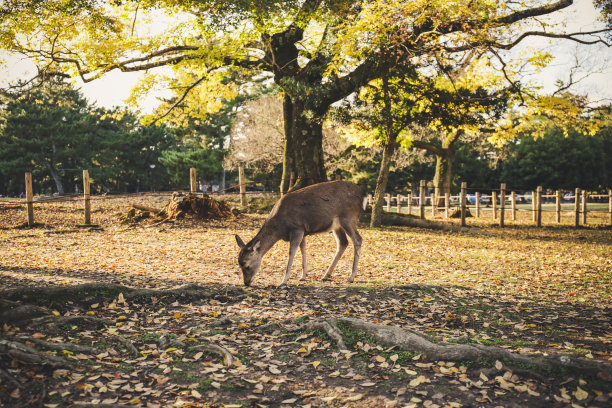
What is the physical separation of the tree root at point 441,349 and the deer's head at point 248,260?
7.97 feet

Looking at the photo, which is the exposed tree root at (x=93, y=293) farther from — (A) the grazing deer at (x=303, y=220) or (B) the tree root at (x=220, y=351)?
(B) the tree root at (x=220, y=351)

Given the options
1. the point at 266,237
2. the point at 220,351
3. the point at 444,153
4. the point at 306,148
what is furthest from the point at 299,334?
the point at 444,153

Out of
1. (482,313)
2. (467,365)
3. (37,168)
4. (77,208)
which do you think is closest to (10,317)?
(467,365)

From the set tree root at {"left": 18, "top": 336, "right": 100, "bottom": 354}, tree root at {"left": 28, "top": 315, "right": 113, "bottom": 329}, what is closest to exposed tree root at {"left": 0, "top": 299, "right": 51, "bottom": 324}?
tree root at {"left": 28, "top": 315, "right": 113, "bottom": 329}

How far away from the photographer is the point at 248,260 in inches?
299

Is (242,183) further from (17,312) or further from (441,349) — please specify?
(441,349)

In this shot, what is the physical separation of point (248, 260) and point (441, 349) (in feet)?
12.9

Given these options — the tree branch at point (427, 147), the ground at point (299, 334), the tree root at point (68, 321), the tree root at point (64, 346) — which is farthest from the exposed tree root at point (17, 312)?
the tree branch at point (427, 147)

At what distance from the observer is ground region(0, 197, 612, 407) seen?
385 cm

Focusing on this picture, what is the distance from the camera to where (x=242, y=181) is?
18.7 metres

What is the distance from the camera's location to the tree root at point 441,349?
395 centimetres

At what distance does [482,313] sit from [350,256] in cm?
538

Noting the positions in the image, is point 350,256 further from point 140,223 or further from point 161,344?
point 140,223

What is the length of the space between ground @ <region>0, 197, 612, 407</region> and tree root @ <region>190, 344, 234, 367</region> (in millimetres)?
14
